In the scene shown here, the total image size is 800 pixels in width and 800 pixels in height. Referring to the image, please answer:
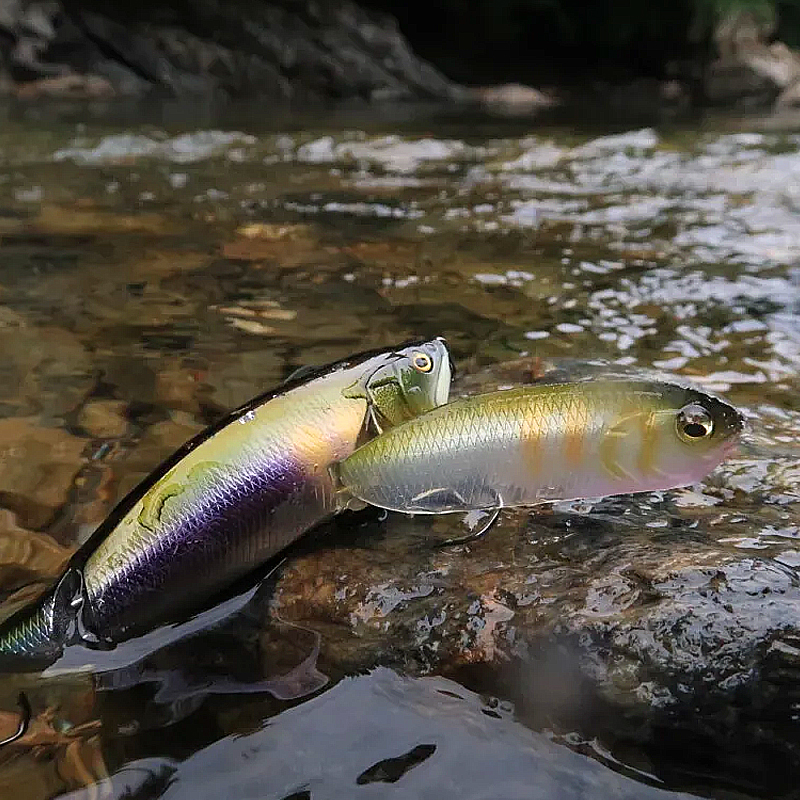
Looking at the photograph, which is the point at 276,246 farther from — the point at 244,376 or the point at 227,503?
the point at 227,503

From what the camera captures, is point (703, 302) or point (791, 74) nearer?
point (703, 302)

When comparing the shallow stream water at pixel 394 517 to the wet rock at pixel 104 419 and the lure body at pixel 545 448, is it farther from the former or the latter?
the lure body at pixel 545 448

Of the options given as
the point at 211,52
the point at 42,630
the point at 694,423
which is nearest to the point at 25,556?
the point at 42,630

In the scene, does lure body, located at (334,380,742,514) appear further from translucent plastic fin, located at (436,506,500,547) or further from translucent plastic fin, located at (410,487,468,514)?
translucent plastic fin, located at (436,506,500,547)

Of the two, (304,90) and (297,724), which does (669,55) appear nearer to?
(304,90)

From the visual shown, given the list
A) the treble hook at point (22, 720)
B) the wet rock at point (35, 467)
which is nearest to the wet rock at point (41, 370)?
the wet rock at point (35, 467)

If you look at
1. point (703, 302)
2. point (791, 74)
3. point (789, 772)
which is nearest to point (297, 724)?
point (789, 772)
